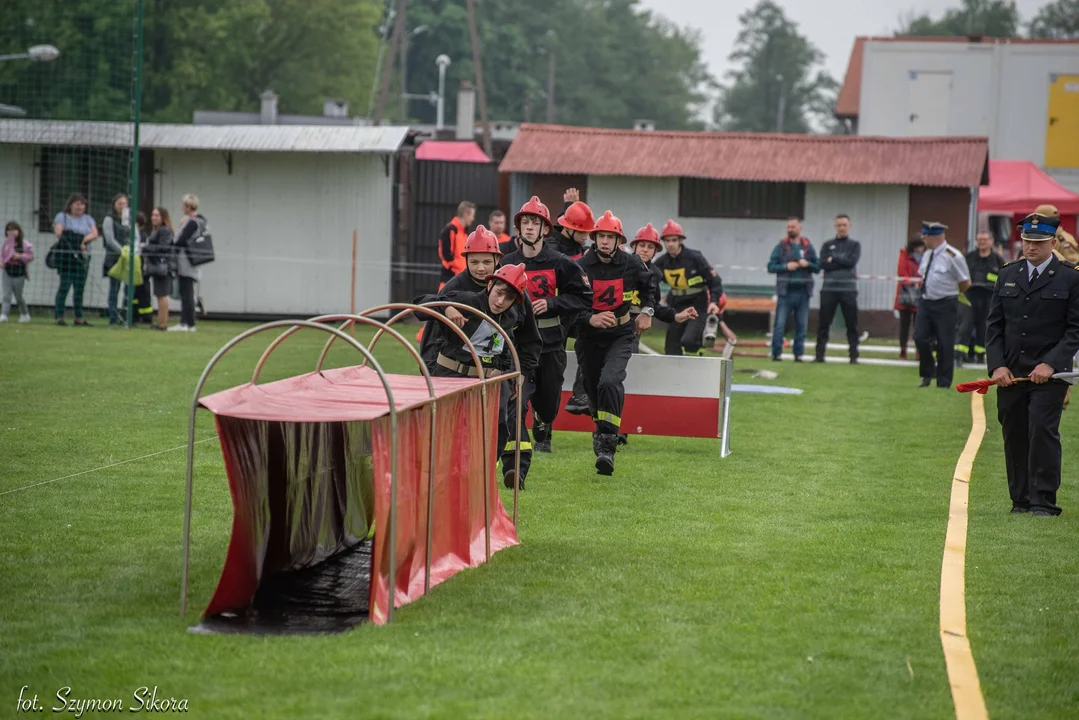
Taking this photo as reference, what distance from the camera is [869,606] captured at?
6.94m

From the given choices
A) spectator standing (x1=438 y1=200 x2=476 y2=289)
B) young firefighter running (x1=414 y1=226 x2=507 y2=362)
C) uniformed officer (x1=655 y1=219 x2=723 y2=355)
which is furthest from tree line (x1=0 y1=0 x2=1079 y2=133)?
young firefighter running (x1=414 y1=226 x2=507 y2=362)

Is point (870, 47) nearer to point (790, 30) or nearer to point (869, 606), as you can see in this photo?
point (869, 606)

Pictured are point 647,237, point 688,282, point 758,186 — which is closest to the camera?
point 647,237

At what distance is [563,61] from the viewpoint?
91.1 meters

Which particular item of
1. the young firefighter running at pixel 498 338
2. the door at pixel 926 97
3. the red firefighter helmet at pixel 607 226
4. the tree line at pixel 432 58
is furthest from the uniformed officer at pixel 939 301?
the tree line at pixel 432 58

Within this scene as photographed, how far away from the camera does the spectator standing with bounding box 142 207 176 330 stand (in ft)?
72.4

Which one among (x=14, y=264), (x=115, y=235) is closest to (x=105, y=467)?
(x=115, y=235)

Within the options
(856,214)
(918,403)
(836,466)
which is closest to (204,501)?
(836,466)

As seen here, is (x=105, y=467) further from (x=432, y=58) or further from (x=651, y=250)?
(x=432, y=58)

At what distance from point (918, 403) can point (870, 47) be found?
20.9 meters

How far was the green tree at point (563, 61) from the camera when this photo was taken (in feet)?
257

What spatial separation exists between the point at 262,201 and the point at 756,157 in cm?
959

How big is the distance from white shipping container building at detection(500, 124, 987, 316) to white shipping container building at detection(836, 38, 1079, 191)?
26.8ft

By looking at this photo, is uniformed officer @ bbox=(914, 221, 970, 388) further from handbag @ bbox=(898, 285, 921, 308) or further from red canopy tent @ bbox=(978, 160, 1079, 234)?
red canopy tent @ bbox=(978, 160, 1079, 234)
